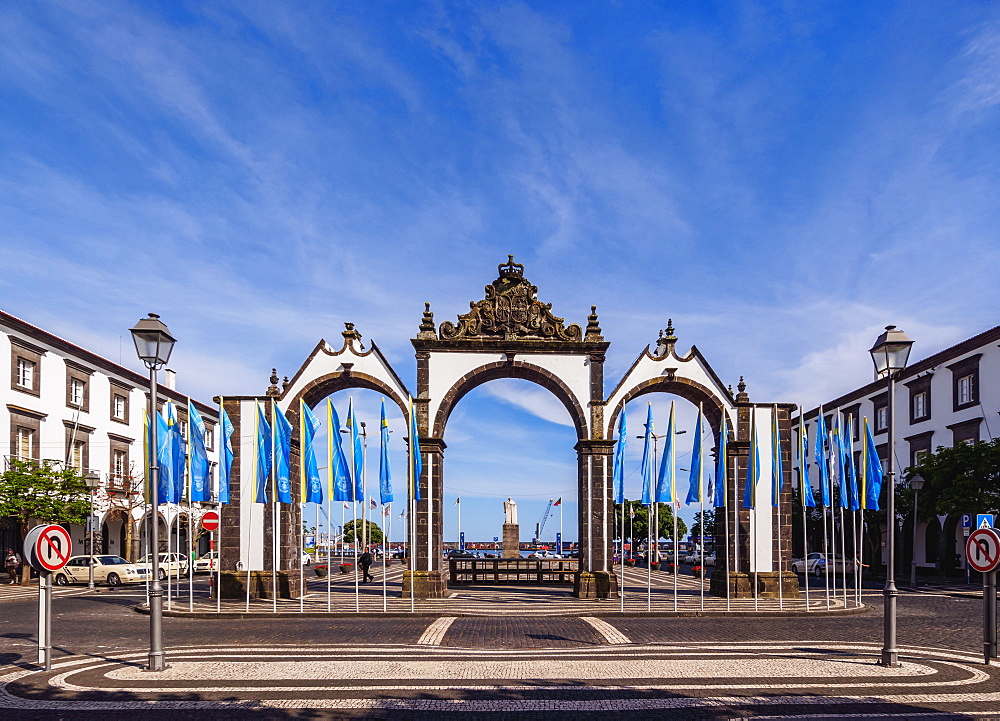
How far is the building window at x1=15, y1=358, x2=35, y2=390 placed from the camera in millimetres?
38656

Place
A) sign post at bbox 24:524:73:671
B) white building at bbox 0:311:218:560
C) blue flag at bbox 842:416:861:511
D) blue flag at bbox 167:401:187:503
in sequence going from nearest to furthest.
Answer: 1. sign post at bbox 24:524:73:671
2. blue flag at bbox 167:401:187:503
3. blue flag at bbox 842:416:861:511
4. white building at bbox 0:311:218:560

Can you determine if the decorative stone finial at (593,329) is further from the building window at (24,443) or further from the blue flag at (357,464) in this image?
the building window at (24,443)

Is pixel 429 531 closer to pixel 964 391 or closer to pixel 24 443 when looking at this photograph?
pixel 24 443

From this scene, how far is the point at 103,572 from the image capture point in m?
36.3

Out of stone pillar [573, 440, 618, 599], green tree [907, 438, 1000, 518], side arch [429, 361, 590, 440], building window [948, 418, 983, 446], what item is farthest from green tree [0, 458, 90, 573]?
building window [948, 418, 983, 446]

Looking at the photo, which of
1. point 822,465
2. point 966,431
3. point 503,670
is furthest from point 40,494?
point 966,431

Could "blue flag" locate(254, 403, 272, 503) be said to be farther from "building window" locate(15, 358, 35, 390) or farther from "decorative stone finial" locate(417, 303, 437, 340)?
"building window" locate(15, 358, 35, 390)

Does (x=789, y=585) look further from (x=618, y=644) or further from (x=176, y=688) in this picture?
(x=176, y=688)

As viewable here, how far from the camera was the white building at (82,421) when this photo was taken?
3816 cm

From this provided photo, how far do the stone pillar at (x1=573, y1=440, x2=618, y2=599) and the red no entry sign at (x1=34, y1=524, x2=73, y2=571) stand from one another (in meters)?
16.2

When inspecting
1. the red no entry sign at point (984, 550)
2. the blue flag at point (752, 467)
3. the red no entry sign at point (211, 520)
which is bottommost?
the red no entry sign at point (211, 520)

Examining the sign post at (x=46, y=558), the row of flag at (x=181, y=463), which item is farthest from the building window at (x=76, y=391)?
the sign post at (x=46, y=558)

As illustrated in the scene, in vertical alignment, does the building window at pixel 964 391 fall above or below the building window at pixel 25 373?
below

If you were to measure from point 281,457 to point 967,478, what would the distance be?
2664cm
